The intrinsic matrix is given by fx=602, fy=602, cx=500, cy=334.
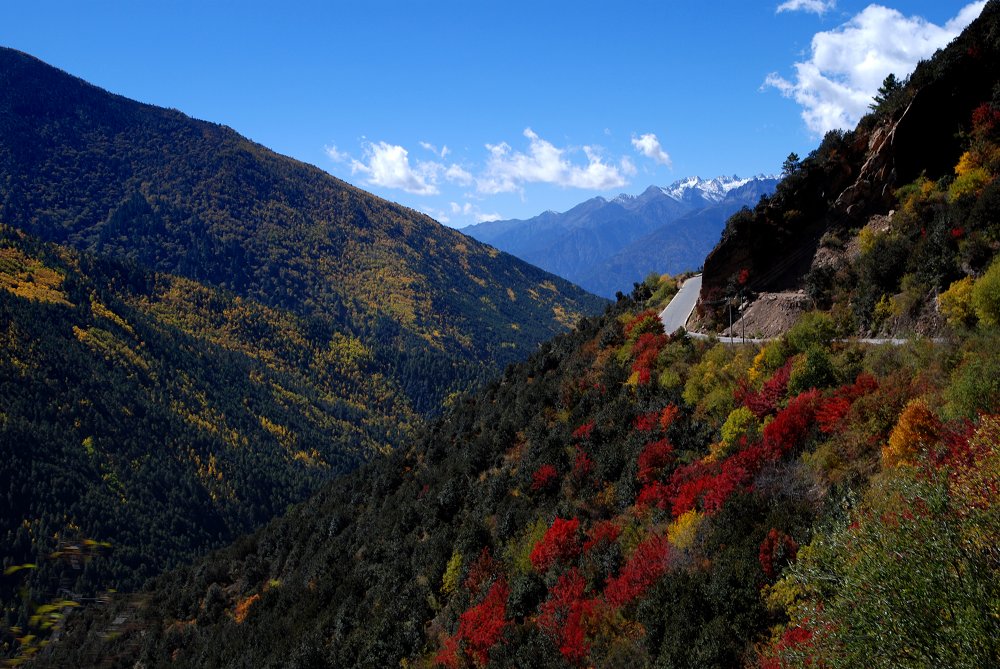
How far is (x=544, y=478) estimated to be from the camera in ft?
90.6

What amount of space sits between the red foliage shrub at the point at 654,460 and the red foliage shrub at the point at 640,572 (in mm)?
3495

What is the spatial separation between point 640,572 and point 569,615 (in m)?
2.86

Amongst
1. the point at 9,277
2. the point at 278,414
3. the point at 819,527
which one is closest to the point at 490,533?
the point at 819,527

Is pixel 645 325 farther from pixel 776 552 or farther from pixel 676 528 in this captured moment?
pixel 776 552

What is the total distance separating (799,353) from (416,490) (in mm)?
24951

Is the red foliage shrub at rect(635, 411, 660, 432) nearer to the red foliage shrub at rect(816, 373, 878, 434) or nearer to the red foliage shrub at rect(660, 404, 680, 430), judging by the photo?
the red foliage shrub at rect(660, 404, 680, 430)

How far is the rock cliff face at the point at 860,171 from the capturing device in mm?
24781

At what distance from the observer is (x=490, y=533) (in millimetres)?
27609

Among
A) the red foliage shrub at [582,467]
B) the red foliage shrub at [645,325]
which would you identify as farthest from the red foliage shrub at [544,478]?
the red foliage shrub at [645,325]

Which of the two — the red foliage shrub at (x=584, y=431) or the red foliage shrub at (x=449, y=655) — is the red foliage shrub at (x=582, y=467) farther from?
the red foliage shrub at (x=449, y=655)

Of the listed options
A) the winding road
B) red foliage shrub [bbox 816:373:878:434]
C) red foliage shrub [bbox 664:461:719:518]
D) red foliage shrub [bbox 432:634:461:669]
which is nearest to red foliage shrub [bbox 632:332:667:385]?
the winding road

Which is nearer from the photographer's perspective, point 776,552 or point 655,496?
point 776,552

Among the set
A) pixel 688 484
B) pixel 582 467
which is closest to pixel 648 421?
pixel 582 467

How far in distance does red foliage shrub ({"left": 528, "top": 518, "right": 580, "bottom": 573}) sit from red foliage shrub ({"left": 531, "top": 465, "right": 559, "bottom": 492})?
4.02 m
